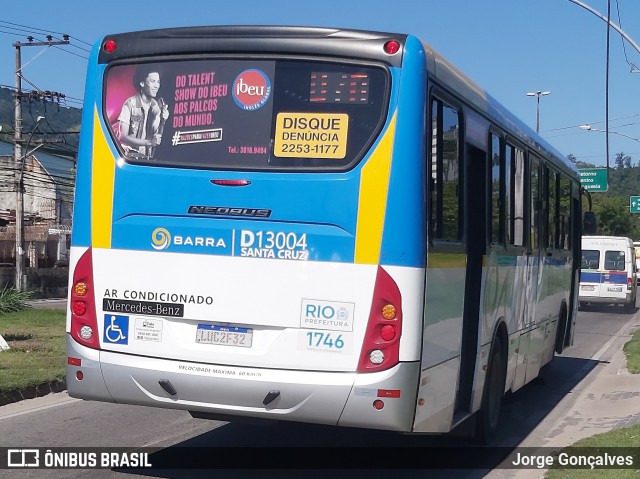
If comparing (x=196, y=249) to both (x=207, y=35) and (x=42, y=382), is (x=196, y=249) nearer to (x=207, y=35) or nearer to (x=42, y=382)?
(x=207, y=35)

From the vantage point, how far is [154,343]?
22.4ft

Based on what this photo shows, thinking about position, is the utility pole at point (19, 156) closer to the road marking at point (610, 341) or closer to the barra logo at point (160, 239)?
the road marking at point (610, 341)

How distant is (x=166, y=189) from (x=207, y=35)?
1.19 meters

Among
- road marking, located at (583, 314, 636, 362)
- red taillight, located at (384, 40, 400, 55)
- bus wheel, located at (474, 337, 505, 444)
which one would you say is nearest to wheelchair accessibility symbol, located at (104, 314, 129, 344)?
red taillight, located at (384, 40, 400, 55)

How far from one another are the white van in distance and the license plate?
29592 mm

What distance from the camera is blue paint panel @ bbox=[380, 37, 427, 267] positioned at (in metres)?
6.43

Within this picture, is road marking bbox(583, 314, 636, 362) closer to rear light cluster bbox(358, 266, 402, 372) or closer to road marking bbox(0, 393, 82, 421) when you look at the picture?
road marking bbox(0, 393, 82, 421)

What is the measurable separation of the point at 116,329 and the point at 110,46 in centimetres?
219

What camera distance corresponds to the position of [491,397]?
9375 mm

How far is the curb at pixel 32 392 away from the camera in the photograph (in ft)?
34.3

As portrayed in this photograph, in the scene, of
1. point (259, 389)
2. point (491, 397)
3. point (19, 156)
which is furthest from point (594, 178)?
point (259, 389)

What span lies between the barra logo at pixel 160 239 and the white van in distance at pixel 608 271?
97.3ft

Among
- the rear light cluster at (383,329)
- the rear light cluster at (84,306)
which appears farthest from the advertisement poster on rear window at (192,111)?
the rear light cluster at (383,329)

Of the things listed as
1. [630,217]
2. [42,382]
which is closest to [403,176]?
[42,382]
